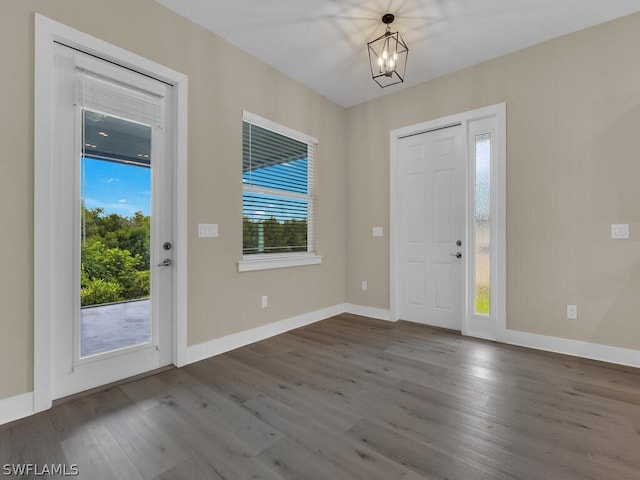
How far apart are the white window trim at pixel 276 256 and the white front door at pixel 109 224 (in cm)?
78

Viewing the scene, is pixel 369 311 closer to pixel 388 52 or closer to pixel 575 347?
pixel 575 347

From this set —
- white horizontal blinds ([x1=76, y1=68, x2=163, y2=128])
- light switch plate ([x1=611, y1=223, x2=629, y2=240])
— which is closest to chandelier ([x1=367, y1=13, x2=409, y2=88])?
white horizontal blinds ([x1=76, y1=68, x2=163, y2=128])

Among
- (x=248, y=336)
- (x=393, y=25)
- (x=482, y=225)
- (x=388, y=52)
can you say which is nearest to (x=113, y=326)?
(x=248, y=336)

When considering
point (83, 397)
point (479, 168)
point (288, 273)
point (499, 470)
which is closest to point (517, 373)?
point (499, 470)

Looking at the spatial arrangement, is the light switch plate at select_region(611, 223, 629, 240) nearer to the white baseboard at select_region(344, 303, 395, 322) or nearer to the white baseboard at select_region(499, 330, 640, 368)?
the white baseboard at select_region(499, 330, 640, 368)

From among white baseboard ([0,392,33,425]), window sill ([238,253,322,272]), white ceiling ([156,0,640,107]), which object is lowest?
white baseboard ([0,392,33,425])

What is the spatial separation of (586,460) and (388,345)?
1.76m

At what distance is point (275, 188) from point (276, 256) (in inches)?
31.1

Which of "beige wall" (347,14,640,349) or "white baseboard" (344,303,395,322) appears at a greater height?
"beige wall" (347,14,640,349)

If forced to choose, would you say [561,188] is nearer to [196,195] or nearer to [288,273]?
[288,273]

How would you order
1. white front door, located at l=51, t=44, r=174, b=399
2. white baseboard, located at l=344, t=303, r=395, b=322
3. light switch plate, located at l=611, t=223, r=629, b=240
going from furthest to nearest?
1. white baseboard, located at l=344, t=303, r=395, b=322
2. light switch plate, located at l=611, t=223, r=629, b=240
3. white front door, located at l=51, t=44, r=174, b=399

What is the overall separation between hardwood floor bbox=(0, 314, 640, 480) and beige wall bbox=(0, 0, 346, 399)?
579 mm

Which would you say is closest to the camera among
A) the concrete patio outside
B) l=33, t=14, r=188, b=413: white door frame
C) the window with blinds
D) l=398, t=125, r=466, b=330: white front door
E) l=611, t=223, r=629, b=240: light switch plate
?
l=33, t=14, r=188, b=413: white door frame

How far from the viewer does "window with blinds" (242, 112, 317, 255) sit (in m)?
3.34
